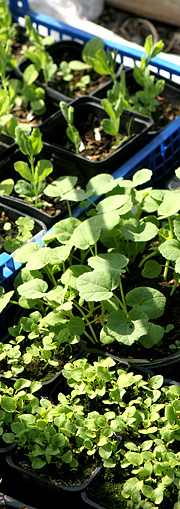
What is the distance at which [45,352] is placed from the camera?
1561mm

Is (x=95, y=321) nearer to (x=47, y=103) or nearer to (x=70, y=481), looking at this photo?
(x=70, y=481)

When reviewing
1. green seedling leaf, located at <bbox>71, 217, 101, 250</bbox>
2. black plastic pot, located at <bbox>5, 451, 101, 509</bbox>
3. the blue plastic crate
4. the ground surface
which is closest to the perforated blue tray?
the blue plastic crate

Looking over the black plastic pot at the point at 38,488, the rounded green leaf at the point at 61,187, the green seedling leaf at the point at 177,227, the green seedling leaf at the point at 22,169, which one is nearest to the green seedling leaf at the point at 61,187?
the rounded green leaf at the point at 61,187

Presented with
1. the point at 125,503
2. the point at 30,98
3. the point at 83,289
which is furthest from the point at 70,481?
the point at 30,98

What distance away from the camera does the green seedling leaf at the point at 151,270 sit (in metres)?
1.71

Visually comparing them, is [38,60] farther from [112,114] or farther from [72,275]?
[72,275]

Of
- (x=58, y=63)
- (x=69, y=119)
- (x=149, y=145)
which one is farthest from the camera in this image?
(x=58, y=63)

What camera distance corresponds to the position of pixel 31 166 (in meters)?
1.93

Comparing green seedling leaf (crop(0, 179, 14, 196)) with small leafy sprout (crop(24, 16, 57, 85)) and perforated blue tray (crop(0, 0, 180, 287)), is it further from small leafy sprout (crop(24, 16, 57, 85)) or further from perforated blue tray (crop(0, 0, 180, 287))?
small leafy sprout (crop(24, 16, 57, 85))

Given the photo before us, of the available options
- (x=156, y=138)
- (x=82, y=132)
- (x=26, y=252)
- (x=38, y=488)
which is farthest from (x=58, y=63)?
(x=38, y=488)

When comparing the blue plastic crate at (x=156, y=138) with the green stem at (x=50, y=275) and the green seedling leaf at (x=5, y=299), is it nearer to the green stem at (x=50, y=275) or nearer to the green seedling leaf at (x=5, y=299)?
the green stem at (x=50, y=275)

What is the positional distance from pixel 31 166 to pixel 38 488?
98 centimetres

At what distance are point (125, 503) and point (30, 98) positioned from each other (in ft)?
5.38

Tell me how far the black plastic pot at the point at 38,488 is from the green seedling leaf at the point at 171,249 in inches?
21.1
